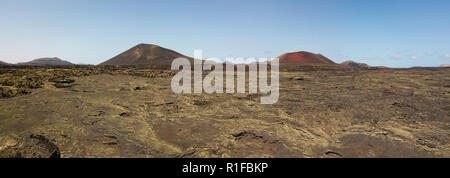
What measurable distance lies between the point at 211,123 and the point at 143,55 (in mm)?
44385

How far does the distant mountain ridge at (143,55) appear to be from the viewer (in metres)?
42.6

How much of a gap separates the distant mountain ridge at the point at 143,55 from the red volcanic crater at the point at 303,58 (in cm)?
2479

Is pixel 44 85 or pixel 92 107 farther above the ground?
pixel 44 85

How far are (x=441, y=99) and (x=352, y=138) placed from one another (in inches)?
241

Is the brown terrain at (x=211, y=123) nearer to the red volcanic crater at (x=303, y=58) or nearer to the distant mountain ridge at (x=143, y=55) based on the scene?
the distant mountain ridge at (x=143, y=55)

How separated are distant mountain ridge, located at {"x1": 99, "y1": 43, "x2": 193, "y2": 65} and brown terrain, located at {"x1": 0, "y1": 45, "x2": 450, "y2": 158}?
1380 inches

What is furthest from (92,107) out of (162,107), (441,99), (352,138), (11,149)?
(441,99)

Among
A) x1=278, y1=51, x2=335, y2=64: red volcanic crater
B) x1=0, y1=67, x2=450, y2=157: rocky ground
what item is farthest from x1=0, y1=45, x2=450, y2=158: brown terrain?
x1=278, y1=51, x2=335, y2=64: red volcanic crater

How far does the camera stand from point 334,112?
656 cm

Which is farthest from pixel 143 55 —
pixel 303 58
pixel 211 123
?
pixel 211 123

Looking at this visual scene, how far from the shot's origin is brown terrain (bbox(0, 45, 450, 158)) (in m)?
3.97

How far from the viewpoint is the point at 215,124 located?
538 centimetres

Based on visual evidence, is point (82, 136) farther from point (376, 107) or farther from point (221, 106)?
point (376, 107)

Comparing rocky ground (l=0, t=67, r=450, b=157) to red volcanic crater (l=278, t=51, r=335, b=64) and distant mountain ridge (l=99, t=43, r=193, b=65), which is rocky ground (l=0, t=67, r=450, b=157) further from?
red volcanic crater (l=278, t=51, r=335, b=64)
